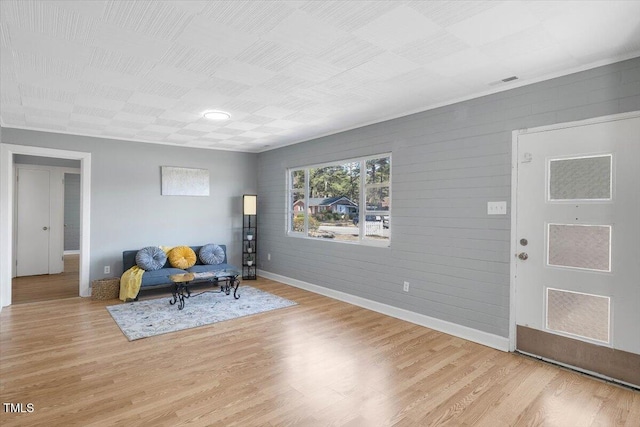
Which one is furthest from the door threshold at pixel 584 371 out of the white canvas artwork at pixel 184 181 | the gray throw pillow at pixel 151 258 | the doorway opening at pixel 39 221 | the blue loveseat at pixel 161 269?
the doorway opening at pixel 39 221

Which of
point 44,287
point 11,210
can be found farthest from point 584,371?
point 44,287

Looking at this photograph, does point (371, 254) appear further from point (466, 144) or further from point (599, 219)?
point (599, 219)

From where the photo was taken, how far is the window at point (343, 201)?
4611 millimetres

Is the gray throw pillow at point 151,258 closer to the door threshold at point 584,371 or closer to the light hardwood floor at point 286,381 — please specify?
the light hardwood floor at point 286,381

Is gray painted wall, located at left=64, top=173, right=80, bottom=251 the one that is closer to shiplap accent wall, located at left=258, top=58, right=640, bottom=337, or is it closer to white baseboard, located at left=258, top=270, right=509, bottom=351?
white baseboard, located at left=258, top=270, right=509, bottom=351

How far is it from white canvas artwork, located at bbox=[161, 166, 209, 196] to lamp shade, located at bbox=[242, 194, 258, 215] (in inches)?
28.0

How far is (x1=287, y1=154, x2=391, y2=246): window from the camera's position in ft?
15.1

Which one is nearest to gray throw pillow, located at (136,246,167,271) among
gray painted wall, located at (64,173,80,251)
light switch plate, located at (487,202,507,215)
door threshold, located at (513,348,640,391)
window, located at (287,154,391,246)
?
window, located at (287,154,391,246)

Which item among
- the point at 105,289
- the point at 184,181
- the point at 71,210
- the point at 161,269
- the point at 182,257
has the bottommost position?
the point at 105,289

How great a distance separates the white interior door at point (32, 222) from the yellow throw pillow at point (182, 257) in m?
3.09

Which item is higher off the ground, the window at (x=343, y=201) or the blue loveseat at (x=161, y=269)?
the window at (x=343, y=201)

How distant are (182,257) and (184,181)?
141cm

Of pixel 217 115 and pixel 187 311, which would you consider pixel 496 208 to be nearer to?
pixel 217 115

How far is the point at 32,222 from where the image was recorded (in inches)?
258
